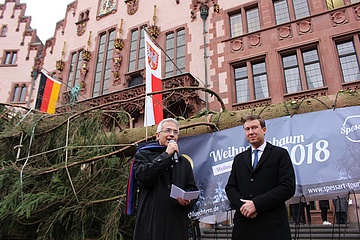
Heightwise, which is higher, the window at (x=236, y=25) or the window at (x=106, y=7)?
the window at (x=106, y=7)

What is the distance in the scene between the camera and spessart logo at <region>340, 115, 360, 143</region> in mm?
3428

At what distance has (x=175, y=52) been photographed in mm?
15680

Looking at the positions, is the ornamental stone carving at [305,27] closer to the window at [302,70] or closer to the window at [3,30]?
the window at [302,70]

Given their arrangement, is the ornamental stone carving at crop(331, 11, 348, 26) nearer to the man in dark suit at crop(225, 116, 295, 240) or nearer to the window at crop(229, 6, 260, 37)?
the window at crop(229, 6, 260, 37)

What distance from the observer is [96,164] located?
212 inches

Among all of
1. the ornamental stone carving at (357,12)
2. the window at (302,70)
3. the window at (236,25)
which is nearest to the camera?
the ornamental stone carving at (357,12)

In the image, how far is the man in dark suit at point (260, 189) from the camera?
242cm

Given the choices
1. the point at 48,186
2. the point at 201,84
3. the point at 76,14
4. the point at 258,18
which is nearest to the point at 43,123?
the point at 48,186

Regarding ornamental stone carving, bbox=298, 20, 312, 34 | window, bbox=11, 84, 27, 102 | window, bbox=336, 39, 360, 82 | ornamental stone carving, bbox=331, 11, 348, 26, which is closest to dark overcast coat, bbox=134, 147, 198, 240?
window, bbox=336, 39, 360, 82

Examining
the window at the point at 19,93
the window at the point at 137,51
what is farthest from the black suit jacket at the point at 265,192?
the window at the point at 19,93

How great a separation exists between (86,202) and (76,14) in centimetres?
2092

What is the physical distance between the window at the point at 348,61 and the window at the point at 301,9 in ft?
7.23

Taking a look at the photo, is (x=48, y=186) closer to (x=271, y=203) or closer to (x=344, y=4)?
(x=271, y=203)

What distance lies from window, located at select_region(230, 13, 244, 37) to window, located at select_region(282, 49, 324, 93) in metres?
2.86
